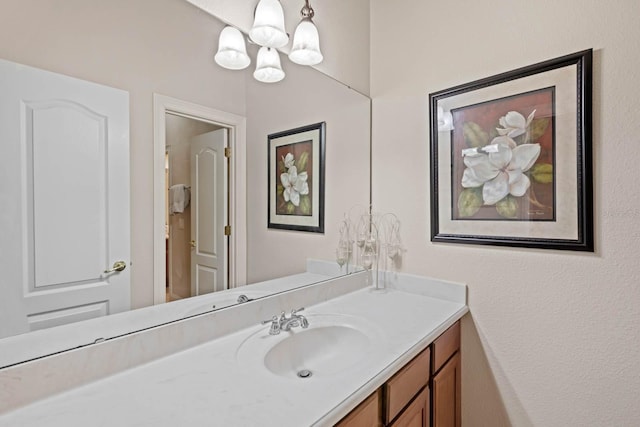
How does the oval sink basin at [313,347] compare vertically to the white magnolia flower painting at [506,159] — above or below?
below

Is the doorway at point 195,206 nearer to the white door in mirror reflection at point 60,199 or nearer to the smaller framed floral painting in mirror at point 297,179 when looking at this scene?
the white door in mirror reflection at point 60,199

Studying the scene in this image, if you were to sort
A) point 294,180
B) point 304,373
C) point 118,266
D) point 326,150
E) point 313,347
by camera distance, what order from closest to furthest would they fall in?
point 118,266 < point 304,373 < point 313,347 < point 294,180 < point 326,150

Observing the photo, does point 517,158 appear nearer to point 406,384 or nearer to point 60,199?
point 406,384

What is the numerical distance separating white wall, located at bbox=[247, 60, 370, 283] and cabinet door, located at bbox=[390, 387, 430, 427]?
0.69 metres

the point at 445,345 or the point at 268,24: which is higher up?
the point at 268,24

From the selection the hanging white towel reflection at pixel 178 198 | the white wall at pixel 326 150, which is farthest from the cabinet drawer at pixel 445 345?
the hanging white towel reflection at pixel 178 198

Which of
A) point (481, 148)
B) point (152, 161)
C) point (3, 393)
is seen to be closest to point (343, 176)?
point (481, 148)

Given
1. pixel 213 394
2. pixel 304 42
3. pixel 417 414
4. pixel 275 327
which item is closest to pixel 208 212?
pixel 275 327

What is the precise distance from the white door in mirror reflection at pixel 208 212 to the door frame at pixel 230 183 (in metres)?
0.03

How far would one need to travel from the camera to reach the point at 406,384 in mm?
1073

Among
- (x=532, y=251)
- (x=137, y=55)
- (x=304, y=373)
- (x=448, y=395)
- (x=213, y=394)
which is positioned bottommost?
(x=448, y=395)

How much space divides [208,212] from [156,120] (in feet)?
1.09

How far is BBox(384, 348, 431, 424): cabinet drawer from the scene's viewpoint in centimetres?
98

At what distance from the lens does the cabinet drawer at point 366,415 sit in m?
0.81
